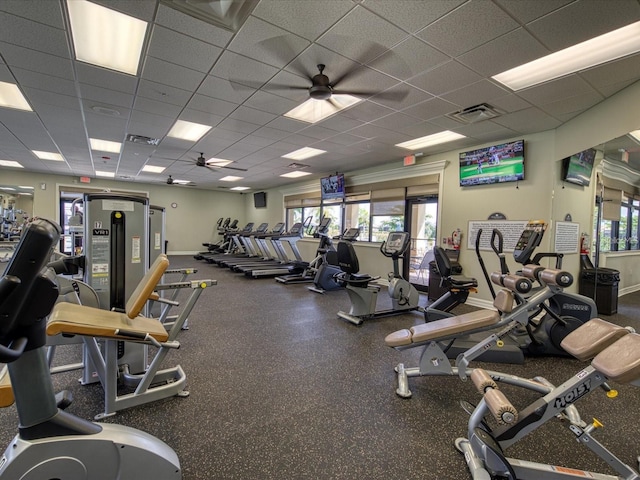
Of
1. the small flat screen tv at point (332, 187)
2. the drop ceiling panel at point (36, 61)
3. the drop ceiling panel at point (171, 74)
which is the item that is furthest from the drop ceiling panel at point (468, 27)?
the small flat screen tv at point (332, 187)

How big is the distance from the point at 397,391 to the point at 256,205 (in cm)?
1050

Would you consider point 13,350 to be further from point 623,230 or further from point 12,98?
point 623,230

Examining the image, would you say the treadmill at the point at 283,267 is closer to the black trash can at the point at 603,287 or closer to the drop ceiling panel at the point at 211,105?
the drop ceiling panel at the point at 211,105

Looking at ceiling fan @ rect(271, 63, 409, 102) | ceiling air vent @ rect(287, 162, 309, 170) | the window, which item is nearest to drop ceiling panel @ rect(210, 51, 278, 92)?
ceiling fan @ rect(271, 63, 409, 102)

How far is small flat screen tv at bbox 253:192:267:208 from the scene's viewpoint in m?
11.6

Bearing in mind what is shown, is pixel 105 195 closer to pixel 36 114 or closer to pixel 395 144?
pixel 36 114

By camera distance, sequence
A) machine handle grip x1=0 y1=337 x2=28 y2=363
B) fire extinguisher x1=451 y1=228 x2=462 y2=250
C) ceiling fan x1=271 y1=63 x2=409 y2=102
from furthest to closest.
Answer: fire extinguisher x1=451 y1=228 x2=462 y2=250, ceiling fan x1=271 y1=63 x2=409 y2=102, machine handle grip x1=0 y1=337 x2=28 y2=363

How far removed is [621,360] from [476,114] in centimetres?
337

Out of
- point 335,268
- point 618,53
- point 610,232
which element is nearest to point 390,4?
point 618,53

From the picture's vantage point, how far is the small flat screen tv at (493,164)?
4.59m

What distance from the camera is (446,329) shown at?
2.28m

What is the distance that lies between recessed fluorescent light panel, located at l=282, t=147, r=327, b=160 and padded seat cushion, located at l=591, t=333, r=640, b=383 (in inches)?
205

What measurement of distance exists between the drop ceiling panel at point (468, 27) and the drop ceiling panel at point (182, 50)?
1.79 meters

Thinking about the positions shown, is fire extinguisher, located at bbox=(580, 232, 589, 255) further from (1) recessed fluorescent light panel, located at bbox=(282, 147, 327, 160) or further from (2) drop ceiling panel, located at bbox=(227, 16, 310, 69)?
(2) drop ceiling panel, located at bbox=(227, 16, 310, 69)
